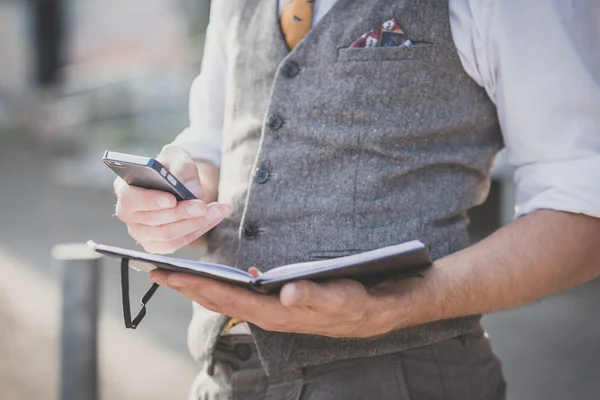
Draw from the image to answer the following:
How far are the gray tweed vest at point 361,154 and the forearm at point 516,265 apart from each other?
4.0 inches

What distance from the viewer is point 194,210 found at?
4.03 feet

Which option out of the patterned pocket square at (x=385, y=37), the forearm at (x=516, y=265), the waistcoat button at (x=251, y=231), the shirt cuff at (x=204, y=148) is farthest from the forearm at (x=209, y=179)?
the forearm at (x=516, y=265)

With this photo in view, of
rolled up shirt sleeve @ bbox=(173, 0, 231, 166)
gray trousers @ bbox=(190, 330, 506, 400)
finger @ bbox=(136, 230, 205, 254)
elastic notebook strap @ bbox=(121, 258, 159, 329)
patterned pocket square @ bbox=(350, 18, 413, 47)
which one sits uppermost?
patterned pocket square @ bbox=(350, 18, 413, 47)

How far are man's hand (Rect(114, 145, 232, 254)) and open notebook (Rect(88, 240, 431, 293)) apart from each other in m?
0.16

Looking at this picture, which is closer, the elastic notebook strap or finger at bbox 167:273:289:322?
finger at bbox 167:273:289:322

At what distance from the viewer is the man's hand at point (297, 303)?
1.04 metres

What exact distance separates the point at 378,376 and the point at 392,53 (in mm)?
559

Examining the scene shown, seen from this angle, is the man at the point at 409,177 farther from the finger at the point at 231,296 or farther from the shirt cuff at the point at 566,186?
the finger at the point at 231,296

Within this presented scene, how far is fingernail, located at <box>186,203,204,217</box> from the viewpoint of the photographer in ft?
4.02

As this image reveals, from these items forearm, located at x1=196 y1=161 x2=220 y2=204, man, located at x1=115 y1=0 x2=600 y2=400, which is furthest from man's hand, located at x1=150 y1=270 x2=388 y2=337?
forearm, located at x1=196 y1=161 x2=220 y2=204

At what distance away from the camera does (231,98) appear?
1.51m

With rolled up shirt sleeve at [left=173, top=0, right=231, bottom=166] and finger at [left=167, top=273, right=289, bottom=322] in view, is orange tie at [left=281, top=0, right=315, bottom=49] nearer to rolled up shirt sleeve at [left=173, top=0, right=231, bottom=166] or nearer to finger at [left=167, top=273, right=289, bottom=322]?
rolled up shirt sleeve at [left=173, top=0, right=231, bottom=166]

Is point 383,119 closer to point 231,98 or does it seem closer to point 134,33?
point 231,98

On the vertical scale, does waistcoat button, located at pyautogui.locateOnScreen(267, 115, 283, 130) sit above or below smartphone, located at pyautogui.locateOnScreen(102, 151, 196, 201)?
above
